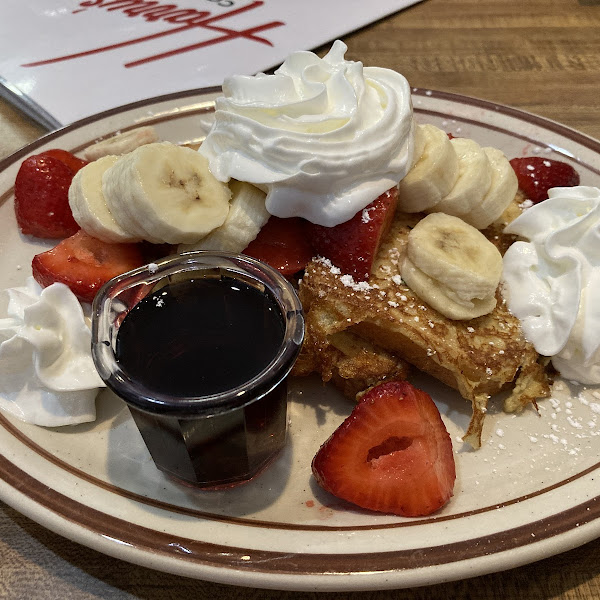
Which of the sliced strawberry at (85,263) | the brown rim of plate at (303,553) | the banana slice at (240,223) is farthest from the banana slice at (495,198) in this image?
the sliced strawberry at (85,263)

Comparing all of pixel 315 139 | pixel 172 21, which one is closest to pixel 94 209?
pixel 315 139

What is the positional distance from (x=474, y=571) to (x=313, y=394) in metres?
0.58

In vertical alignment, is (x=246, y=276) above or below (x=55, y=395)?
above

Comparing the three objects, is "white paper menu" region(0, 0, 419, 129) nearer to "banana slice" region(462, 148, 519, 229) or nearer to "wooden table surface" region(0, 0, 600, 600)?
"wooden table surface" region(0, 0, 600, 600)

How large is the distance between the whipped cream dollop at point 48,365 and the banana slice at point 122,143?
692mm

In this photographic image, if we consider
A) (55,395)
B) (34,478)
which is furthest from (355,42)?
(34,478)

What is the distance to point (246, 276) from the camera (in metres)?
1.22

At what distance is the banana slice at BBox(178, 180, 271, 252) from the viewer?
1.39m

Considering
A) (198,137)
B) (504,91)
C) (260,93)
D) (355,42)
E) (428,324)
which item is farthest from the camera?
(355,42)

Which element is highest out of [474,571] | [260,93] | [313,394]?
[260,93]

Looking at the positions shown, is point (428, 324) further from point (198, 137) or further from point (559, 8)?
point (559, 8)

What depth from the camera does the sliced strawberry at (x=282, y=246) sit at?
4.75ft

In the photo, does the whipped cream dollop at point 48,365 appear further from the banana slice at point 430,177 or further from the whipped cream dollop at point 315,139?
the banana slice at point 430,177

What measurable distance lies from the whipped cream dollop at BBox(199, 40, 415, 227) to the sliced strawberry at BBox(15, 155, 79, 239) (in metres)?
0.50
